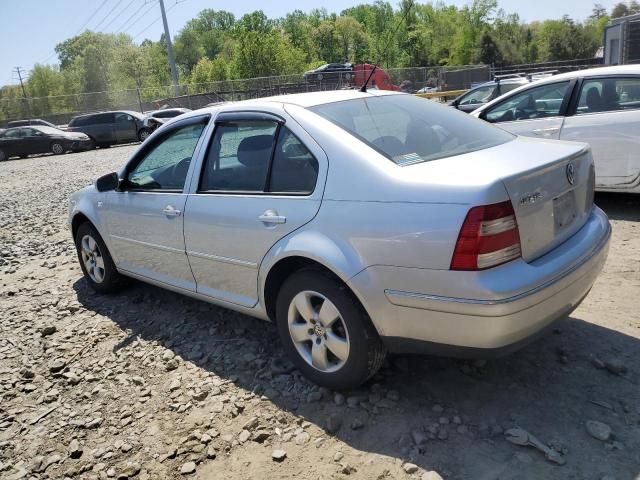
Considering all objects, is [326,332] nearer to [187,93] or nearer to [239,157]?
[239,157]

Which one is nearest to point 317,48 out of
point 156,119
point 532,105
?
point 156,119

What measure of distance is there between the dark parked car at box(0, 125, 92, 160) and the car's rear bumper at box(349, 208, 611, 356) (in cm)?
2359

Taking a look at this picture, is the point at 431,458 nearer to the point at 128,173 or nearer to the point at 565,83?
the point at 128,173

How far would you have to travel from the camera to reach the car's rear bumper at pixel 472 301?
2.40 metres

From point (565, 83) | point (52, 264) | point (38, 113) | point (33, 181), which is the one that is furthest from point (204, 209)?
point (38, 113)

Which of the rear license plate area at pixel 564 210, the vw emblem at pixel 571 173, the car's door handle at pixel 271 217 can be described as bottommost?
the rear license plate area at pixel 564 210

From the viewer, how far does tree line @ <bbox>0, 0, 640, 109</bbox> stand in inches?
2673

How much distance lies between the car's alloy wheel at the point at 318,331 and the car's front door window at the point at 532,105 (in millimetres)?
4525

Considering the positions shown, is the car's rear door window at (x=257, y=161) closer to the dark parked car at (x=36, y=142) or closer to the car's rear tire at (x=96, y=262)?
the car's rear tire at (x=96, y=262)

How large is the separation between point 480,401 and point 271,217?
1501mm

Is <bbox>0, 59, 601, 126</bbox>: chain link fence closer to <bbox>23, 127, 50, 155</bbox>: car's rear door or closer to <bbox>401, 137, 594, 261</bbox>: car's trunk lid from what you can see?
<bbox>23, 127, 50, 155</bbox>: car's rear door

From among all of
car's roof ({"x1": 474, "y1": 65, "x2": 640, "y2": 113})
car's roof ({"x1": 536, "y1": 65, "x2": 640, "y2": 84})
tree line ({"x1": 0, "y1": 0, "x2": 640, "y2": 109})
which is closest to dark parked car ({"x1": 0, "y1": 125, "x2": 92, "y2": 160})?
car's roof ({"x1": 474, "y1": 65, "x2": 640, "y2": 113})

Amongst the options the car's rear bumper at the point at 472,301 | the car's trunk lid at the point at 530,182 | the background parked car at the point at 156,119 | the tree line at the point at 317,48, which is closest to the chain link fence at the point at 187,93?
the background parked car at the point at 156,119

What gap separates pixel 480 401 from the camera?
2850mm
